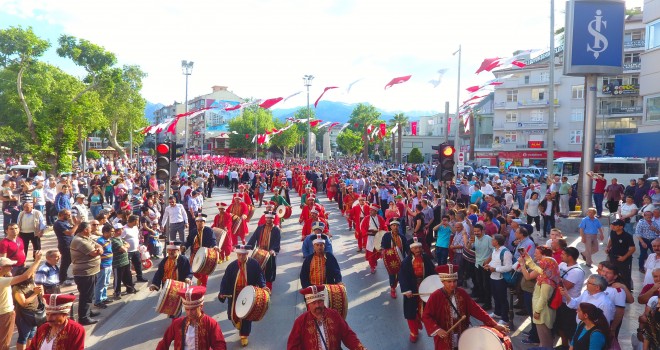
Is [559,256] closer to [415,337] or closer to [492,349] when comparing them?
[415,337]

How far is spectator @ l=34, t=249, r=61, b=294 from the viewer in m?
7.00

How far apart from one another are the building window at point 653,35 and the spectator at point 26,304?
894 inches

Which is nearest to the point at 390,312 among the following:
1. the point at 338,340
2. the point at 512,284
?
the point at 512,284

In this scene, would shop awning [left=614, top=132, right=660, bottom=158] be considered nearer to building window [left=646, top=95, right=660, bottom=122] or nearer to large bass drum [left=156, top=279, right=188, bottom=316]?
building window [left=646, top=95, right=660, bottom=122]

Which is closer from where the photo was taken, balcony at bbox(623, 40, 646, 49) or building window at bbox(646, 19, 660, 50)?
building window at bbox(646, 19, 660, 50)

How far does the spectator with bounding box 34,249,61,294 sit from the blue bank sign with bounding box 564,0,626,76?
53.0 ft

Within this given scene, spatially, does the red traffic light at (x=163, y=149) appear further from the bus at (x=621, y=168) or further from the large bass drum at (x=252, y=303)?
the bus at (x=621, y=168)

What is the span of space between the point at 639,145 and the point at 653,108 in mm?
2486

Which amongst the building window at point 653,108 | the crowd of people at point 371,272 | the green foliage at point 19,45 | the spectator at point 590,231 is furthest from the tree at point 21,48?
the building window at point 653,108

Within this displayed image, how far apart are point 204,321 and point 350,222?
1337cm

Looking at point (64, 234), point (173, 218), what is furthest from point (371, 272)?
point (64, 234)

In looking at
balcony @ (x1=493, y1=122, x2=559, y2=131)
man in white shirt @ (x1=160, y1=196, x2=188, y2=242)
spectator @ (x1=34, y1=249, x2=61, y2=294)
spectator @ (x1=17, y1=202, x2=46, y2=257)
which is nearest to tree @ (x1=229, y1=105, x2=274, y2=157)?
balcony @ (x1=493, y1=122, x2=559, y2=131)

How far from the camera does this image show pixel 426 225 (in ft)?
42.4

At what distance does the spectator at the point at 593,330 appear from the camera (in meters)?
4.67
